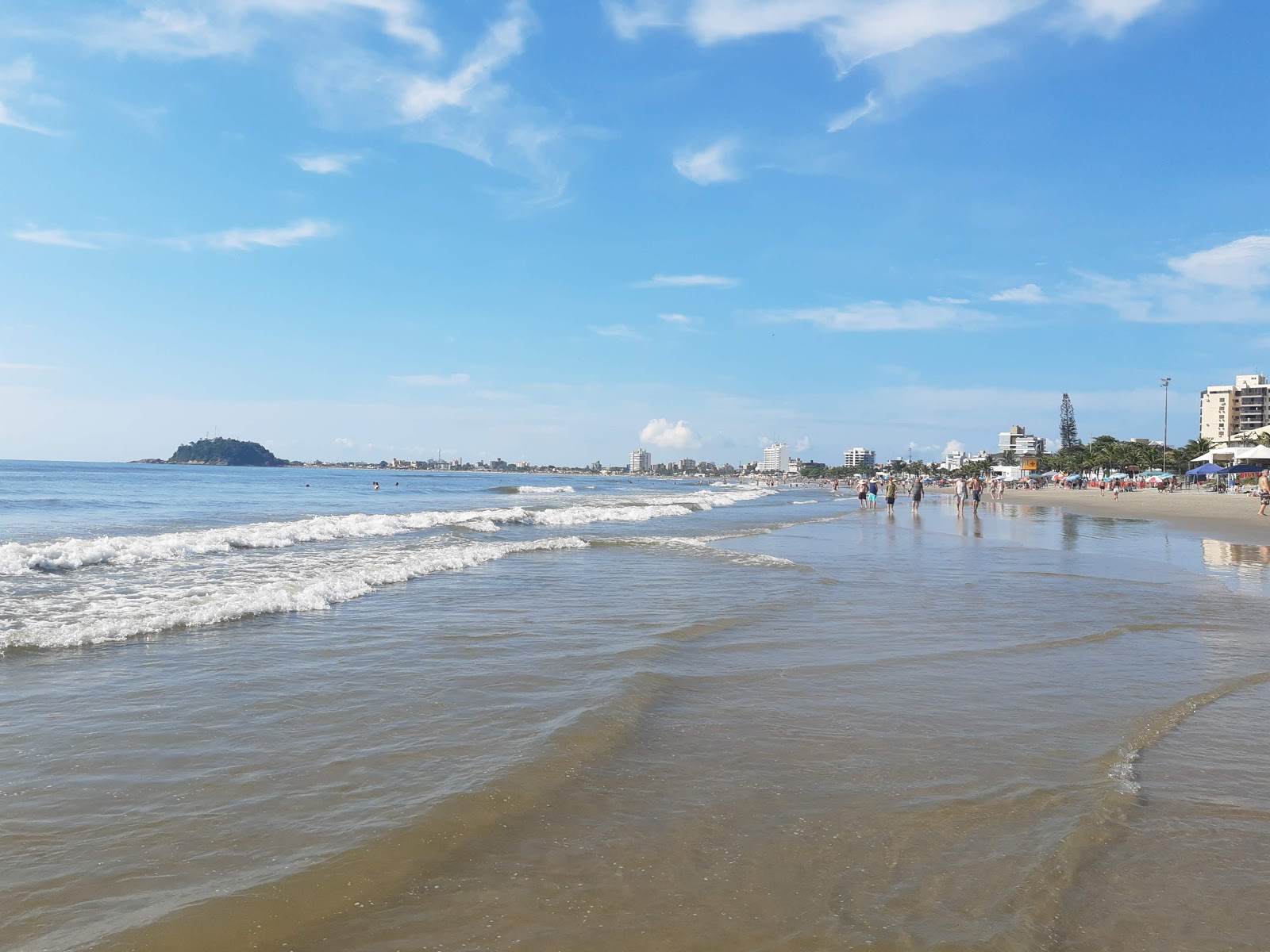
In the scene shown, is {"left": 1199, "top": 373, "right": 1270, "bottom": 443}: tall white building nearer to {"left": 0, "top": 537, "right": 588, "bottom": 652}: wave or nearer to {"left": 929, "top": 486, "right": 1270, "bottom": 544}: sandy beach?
{"left": 929, "top": 486, "right": 1270, "bottom": 544}: sandy beach

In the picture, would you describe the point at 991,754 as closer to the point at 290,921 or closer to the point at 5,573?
the point at 290,921

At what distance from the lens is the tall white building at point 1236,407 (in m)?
152

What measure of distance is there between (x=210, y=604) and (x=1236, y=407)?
196 m

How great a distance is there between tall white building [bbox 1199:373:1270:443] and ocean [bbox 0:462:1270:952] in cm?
18108

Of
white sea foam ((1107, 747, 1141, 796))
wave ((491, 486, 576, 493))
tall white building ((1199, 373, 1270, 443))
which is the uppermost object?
tall white building ((1199, 373, 1270, 443))

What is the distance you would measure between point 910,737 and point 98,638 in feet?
27.8

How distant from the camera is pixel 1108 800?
4.31 metres

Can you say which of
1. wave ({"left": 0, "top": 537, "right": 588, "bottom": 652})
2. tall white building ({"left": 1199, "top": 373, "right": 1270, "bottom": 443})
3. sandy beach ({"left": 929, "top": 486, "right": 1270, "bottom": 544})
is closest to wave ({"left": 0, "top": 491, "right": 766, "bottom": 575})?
wave ({"left": 0, "top": 537, "right": 588, "bottom": 652})

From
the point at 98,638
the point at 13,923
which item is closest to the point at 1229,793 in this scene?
the point at 13,923

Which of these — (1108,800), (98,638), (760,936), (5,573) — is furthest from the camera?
(5,573)

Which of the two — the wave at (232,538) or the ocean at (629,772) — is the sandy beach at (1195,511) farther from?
the wave at (232,538)

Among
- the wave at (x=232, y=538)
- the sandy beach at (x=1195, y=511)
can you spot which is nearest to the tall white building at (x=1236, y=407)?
the sandy beach at (x=1195, y=511)

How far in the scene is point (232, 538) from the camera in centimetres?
1936

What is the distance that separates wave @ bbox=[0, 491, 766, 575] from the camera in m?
14.8
